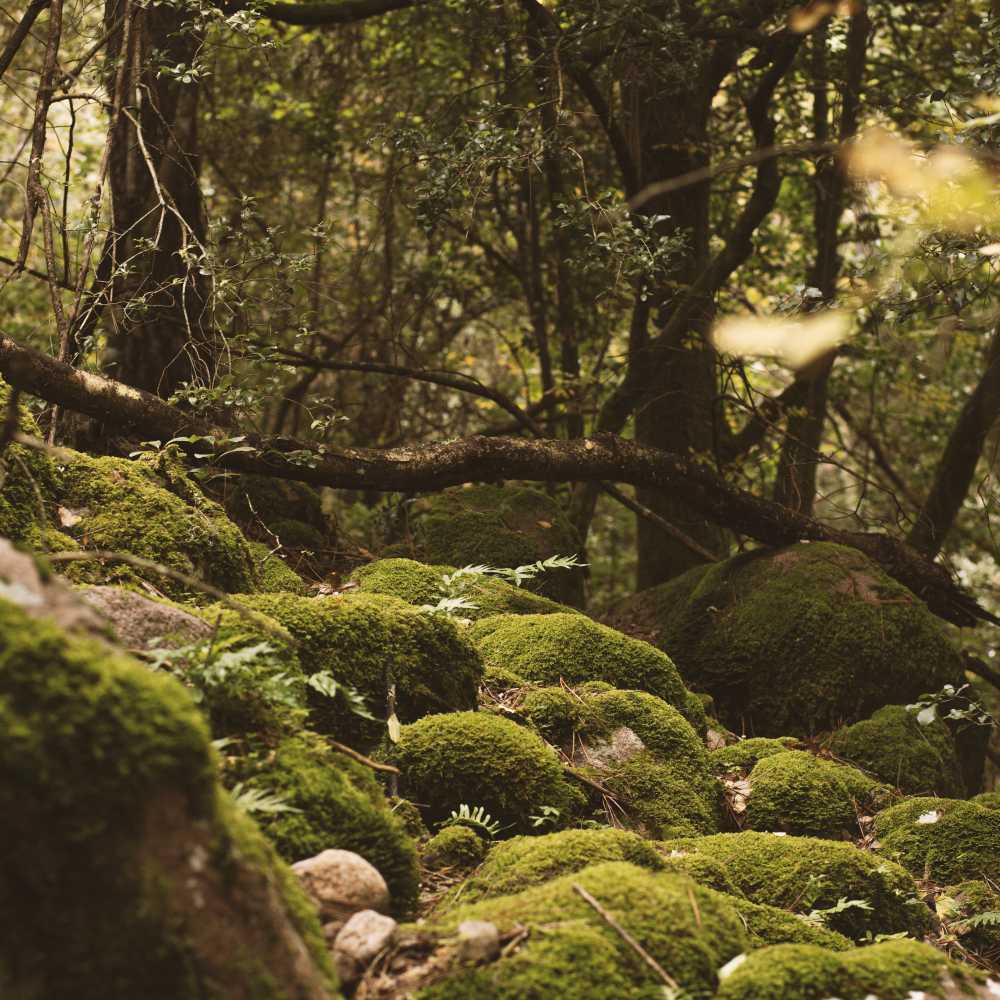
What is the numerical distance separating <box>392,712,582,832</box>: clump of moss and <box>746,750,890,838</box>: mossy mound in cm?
123

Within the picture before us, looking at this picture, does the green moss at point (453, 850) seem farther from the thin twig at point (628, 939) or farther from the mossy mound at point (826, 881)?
the mossy mound at point (826, 881)

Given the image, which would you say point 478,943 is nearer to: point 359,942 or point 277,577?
point 359,942

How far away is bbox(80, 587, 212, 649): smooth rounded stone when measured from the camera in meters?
3.17

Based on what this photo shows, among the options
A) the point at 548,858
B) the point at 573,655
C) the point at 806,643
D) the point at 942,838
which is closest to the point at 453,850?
the point at 548,858

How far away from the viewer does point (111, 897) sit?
1.84 m

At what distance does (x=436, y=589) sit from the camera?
5.87 metres

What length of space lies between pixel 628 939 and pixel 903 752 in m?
4.04

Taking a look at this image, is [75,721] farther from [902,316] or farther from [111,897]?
[902,316]

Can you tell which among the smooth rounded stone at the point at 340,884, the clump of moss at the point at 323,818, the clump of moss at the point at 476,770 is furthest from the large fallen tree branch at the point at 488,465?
the smooth rounded stone at the point at 340,884

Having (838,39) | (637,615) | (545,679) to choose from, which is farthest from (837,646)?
(838,39)

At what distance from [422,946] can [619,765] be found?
2.00 m

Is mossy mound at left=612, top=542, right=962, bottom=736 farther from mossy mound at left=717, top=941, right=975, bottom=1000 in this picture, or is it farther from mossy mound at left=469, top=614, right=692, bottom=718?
mossy mound at left=717, top=941, right=975, bottom=1000

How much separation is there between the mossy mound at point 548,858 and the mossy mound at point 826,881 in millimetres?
712

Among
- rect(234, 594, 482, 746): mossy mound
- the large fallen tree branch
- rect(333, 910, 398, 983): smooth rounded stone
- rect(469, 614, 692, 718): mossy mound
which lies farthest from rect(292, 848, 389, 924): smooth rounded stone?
the large fallen tree branch
